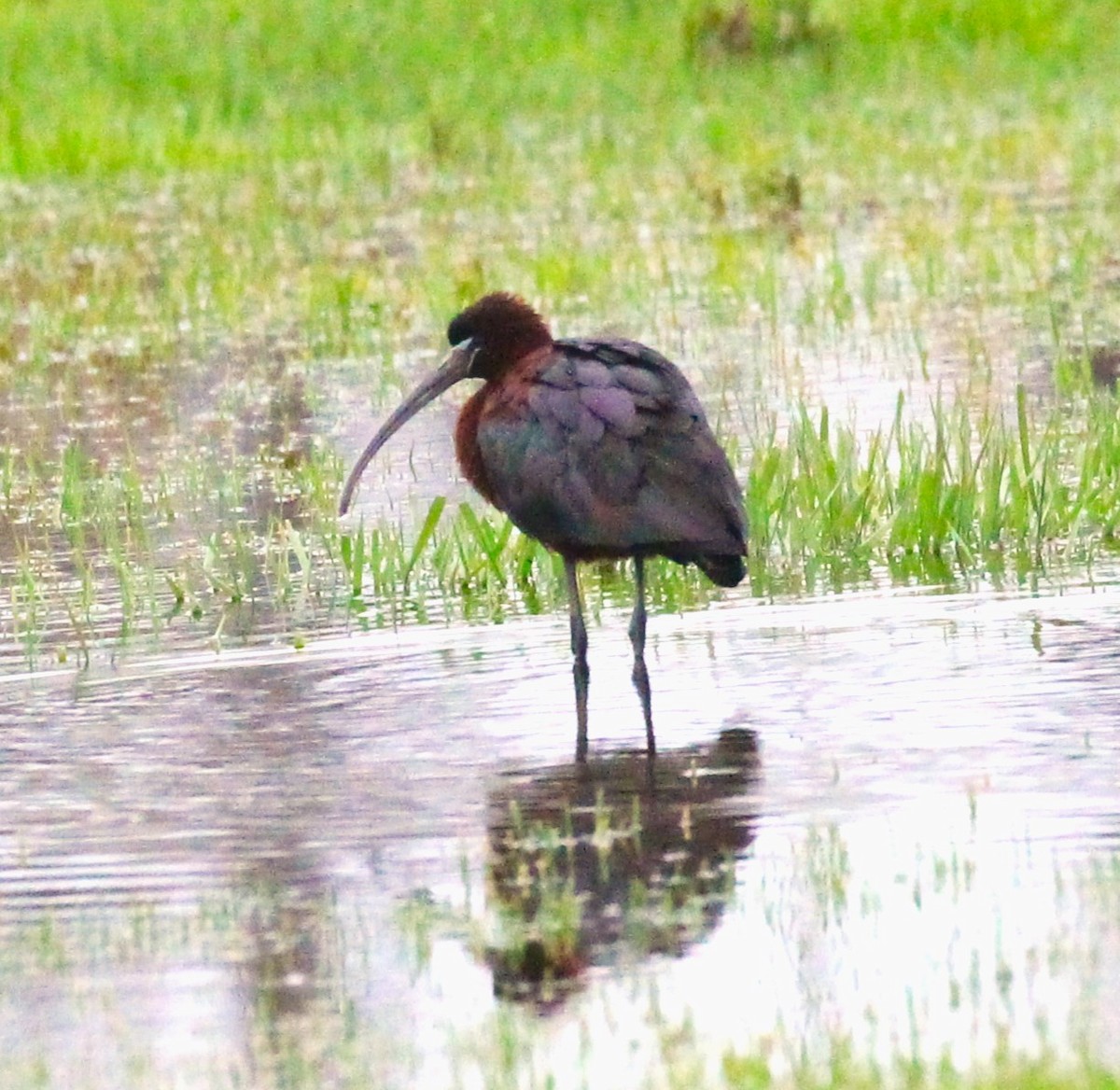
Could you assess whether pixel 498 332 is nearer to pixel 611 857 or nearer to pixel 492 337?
pixel 492 337

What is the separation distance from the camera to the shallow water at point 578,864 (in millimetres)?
4254

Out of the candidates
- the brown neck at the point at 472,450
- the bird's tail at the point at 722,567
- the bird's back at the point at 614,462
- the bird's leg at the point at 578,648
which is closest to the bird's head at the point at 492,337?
the brown neck at the point at 472,450

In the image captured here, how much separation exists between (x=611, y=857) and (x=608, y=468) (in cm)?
152

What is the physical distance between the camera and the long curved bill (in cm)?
767

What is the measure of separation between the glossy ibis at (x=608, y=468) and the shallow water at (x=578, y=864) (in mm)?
324

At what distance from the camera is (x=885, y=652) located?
6938 mm

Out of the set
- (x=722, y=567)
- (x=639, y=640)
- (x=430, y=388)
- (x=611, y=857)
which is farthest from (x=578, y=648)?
(x=611, y=857)

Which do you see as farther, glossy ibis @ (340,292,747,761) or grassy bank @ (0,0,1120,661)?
grassy bank @ (0,0,1120,661)

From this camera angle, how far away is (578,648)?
271 inches

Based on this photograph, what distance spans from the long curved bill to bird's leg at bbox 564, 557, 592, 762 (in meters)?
0.83

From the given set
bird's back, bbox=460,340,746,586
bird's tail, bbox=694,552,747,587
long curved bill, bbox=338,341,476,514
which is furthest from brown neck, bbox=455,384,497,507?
bird's tail, bbox=694,552,747,587

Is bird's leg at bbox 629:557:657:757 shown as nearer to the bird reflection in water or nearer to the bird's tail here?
the bird's tail

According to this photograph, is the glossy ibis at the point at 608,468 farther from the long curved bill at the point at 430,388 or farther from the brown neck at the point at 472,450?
the long curved bill at the point at 430,388

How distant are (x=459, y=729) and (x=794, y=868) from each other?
1487 millimetres
